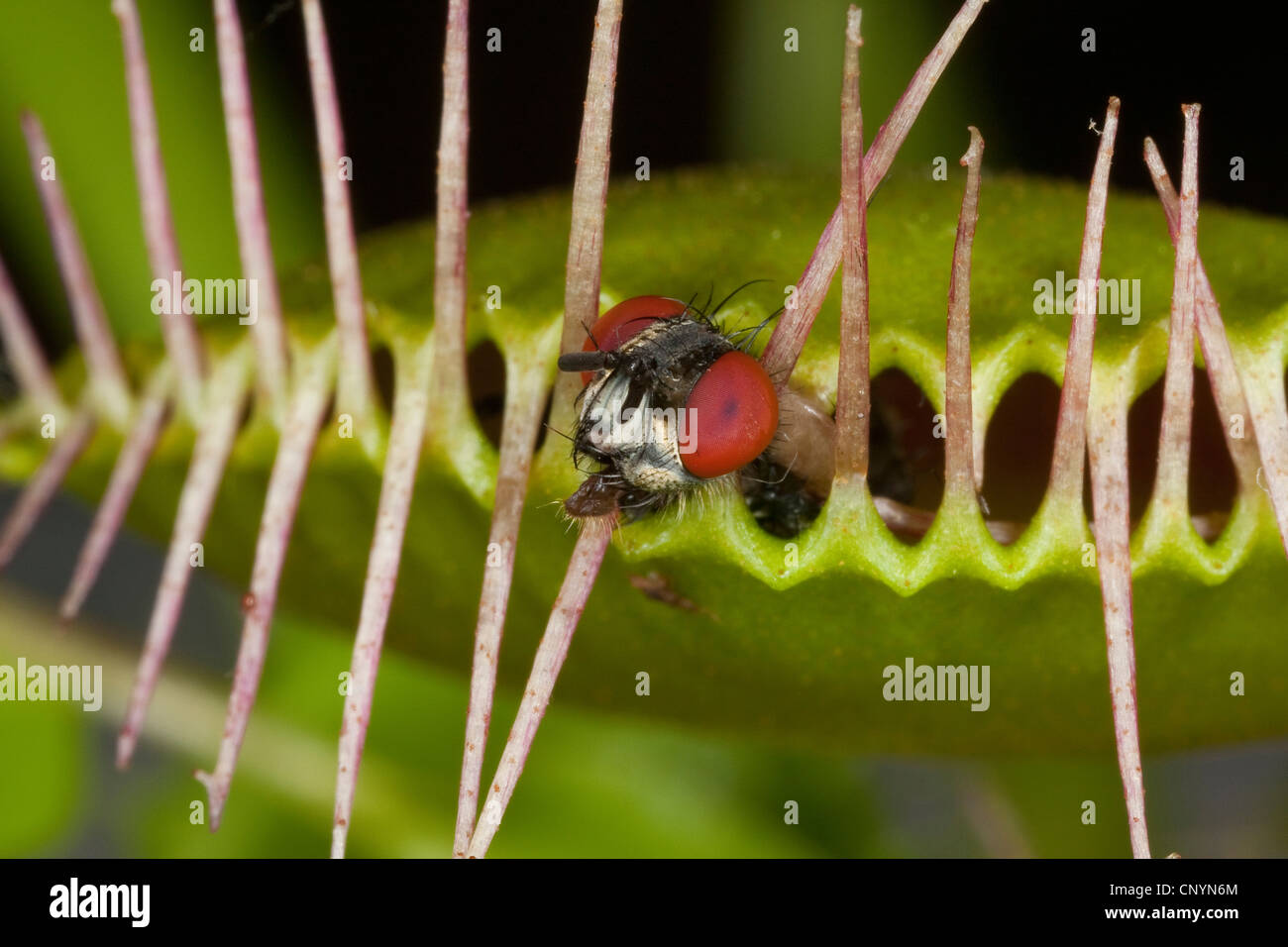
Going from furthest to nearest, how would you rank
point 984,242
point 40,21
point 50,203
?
point 40,21 → point 50,203 → point 984,242

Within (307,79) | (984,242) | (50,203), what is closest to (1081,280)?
(984,242)

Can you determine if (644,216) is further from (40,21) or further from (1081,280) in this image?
(40,21)

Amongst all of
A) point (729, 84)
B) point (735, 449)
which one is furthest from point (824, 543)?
point (729, 84)

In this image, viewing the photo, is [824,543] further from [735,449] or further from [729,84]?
[729,84]

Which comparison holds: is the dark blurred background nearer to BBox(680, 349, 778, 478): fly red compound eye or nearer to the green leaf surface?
the green leaf surface

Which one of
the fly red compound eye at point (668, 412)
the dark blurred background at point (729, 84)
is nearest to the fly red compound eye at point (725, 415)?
the fly red compound eye at point (668, 412)

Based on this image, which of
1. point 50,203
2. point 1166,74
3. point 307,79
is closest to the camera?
point 50,203
